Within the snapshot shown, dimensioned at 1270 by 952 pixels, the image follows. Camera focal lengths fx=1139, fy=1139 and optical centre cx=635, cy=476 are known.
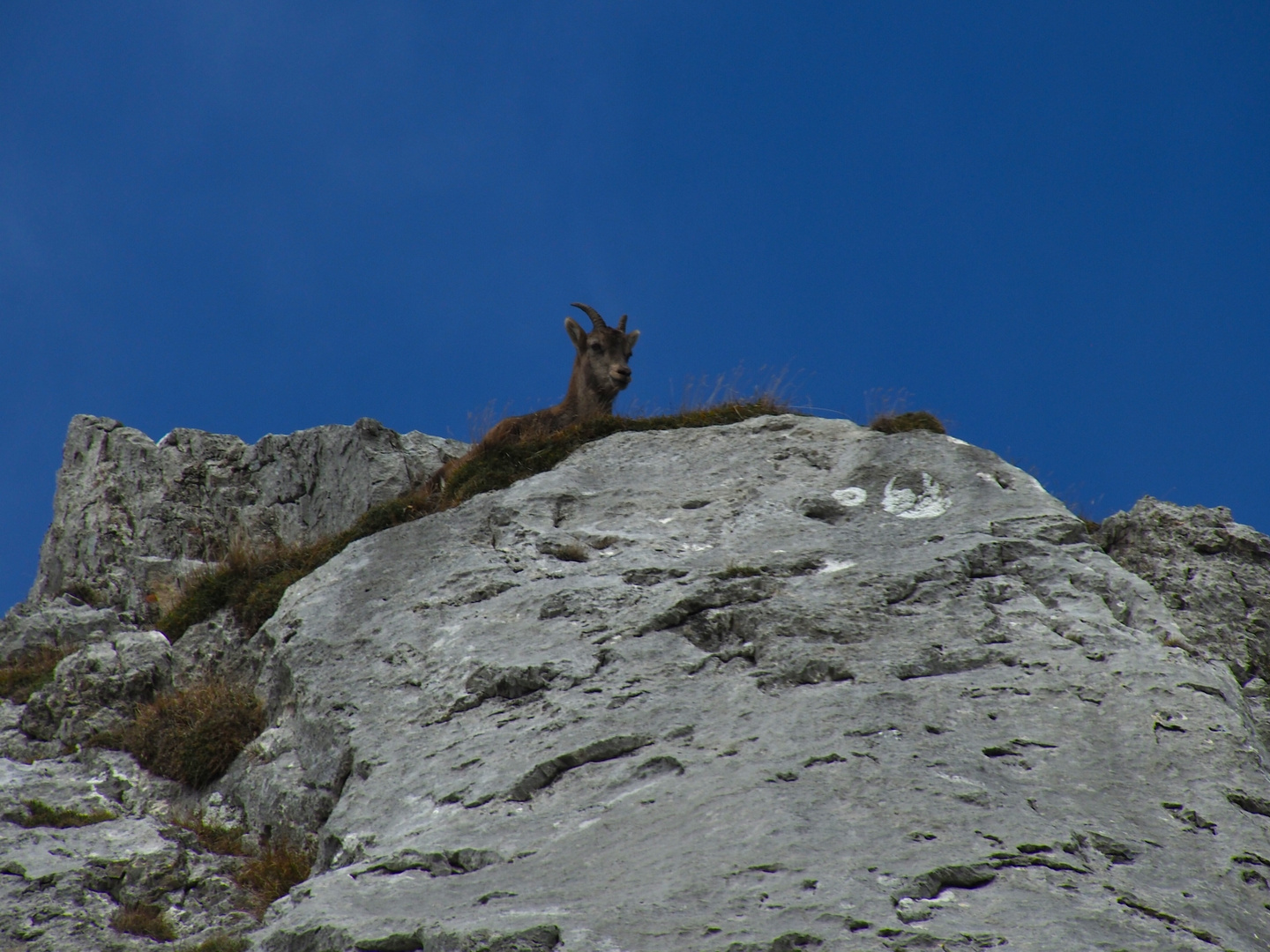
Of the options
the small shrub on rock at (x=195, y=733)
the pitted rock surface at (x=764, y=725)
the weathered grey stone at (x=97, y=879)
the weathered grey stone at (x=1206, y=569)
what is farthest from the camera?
the weathered grey stone at (x=1206, y=569)

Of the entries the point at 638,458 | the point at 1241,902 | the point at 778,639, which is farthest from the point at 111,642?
the point at 1241,902

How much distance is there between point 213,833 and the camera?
10.3 meters

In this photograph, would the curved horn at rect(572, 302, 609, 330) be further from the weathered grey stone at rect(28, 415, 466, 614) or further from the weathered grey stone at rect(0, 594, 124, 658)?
the weathered grey stone at rect(0, 594, 124, 658)

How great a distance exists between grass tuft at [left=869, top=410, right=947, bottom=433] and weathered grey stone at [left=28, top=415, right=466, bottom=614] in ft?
22.8

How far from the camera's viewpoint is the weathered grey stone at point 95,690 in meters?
12.1

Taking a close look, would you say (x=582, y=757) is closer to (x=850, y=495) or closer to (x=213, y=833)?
(x=213, y=833)

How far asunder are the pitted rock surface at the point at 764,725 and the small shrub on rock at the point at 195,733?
36 centimetres

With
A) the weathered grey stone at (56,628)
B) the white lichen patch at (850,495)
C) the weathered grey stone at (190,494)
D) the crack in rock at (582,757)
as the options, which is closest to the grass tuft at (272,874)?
the crack in rock at (582,757)

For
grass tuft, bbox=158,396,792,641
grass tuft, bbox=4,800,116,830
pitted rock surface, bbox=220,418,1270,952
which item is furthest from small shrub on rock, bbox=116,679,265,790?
grass tuft, bbox=158,396,792,641

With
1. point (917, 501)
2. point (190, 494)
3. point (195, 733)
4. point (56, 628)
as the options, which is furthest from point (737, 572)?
point (190, 494)

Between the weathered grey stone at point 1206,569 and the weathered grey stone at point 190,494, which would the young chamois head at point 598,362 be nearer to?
the weathered grey stone at point 190,494

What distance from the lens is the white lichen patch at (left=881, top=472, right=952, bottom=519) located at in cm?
1179

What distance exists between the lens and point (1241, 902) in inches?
252

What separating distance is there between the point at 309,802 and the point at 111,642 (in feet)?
15.3
